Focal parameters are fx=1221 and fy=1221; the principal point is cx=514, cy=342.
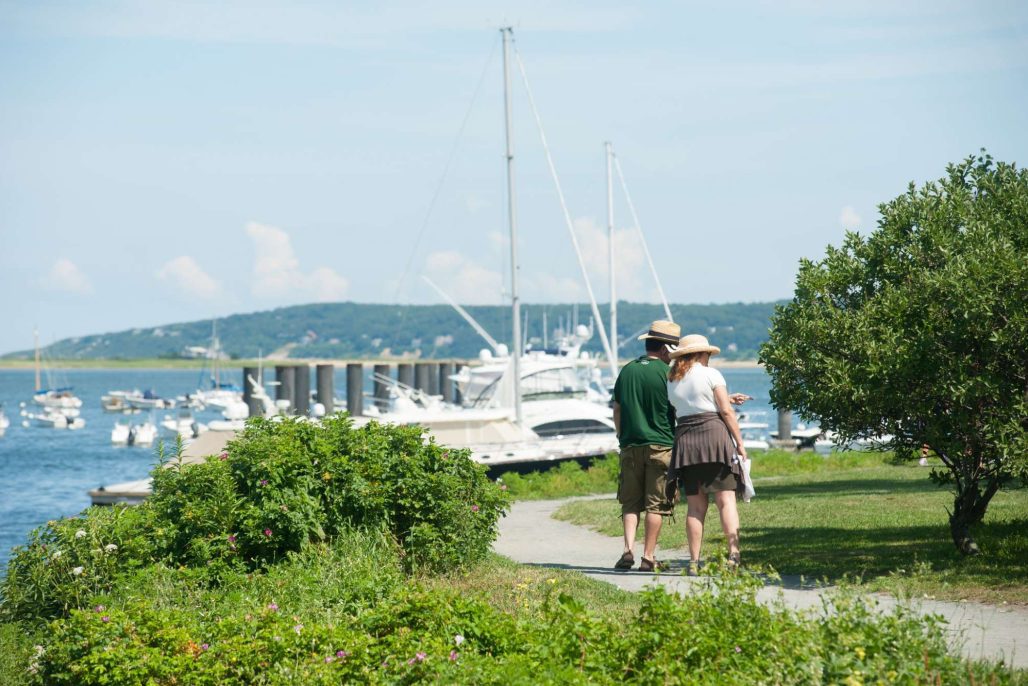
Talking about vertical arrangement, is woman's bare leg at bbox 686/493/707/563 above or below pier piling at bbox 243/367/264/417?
above

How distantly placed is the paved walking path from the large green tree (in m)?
1.33

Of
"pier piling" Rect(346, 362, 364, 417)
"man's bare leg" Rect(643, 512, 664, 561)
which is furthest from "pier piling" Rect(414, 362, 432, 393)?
"man's bare leg" Rect(643, 512, 664, 561)

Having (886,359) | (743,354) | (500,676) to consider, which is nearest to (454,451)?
(886,359)

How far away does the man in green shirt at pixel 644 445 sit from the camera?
31.7ft

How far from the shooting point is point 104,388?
183m

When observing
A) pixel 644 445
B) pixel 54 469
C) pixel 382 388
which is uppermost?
pixel 644 445

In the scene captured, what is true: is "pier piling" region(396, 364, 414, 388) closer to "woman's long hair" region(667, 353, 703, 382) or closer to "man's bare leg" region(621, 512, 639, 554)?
"man's bare leg" region(621, 512, 639, 554)

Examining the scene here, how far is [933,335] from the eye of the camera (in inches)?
363

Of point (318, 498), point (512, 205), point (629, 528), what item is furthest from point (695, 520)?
point (512, 205)

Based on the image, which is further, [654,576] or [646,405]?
[646,405]

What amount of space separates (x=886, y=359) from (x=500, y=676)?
548cm

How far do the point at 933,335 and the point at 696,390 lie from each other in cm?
186

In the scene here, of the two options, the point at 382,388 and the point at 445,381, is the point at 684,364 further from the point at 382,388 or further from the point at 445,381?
the point at 445,381

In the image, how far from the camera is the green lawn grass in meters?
8.48
